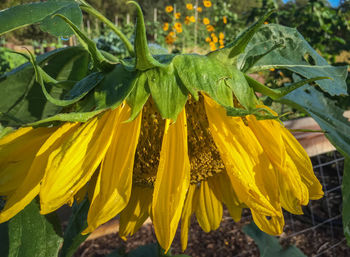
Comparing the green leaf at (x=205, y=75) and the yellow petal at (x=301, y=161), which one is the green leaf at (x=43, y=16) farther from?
the yellow petal at (x=301, y=161)

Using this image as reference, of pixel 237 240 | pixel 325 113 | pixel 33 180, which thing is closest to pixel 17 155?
pixel 33 180

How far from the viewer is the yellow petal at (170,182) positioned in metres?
0.40

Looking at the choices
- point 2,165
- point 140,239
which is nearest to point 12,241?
point 2,165

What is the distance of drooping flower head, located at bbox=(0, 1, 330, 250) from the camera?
0.41m

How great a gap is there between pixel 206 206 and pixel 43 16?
0.36 meters

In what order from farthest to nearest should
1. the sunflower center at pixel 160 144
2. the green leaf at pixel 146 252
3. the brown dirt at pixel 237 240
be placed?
1. the brown dirt at pixel 237 240
2. the green leaf at pixel 146 252
3. the sunflower center at pixel 160 144

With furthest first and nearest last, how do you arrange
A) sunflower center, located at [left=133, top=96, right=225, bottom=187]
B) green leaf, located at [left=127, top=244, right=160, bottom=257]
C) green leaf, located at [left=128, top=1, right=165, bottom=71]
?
green leaf, located at [left=127, top=244, right=160, bottom=257]
sunflower center, located at [left=133, top=96, right=225, bottom=187]
green leaf, located at [left=128, top=1, right=165, bottom=71]

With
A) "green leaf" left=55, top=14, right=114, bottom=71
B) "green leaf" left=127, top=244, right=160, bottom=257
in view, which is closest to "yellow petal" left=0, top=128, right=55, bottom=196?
"green leaf" left=55, top=14, right=114, bottom=71

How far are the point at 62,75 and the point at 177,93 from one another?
266 mm

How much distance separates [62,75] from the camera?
0.60 m

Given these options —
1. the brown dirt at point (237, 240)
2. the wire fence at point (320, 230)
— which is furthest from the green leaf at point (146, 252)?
the wire fence at point (320, 230)

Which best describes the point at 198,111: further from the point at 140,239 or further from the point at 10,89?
the point at 140,239

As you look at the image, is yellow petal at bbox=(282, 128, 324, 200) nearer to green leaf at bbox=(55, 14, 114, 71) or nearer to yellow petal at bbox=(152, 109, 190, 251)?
yellow petal at bbox=(152, 109, 190, 251)

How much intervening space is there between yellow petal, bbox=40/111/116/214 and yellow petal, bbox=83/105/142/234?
0.01m
